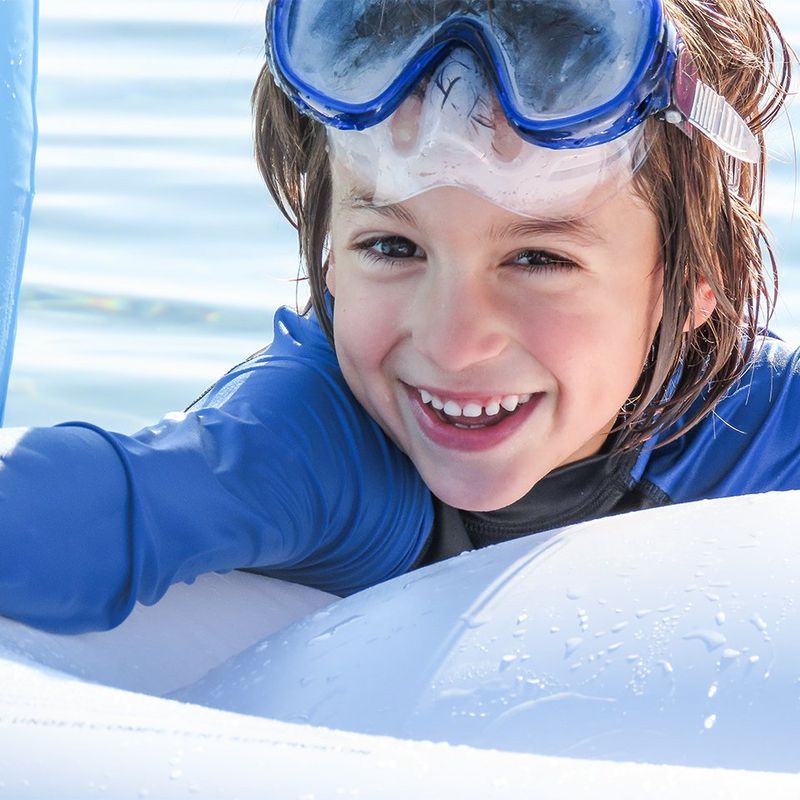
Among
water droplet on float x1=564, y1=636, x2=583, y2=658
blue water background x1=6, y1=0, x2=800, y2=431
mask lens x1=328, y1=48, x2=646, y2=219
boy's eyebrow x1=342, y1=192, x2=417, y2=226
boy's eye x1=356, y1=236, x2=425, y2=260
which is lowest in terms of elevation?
blue water background x1=6, y1=0, x2=800, y2=431

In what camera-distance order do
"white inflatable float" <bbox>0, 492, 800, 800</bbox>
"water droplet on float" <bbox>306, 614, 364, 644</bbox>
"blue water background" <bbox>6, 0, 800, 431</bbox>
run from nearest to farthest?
"white inflatable float" <bbox>0, 492, 800, 800</bbox> < "water droplet on float" <bbox>306, 614, 364, 644</bbox> < "blue water background" <bbox>6, 0, 800, 431</bbox>

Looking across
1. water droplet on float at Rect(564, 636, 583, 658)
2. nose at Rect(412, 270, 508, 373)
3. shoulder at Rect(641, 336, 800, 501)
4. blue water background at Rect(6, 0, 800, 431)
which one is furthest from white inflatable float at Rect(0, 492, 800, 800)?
blue water background at Rect(6, 0, 800, 431)

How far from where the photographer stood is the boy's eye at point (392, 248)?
1622 millimetres

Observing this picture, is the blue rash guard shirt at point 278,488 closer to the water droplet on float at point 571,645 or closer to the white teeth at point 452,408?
the white teeth at point 452,408

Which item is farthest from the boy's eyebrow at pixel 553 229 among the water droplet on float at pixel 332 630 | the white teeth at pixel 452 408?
the water droplet on float at pixel 332 630

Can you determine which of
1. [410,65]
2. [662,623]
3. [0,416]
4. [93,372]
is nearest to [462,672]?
[662,623]

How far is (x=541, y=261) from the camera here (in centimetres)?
160

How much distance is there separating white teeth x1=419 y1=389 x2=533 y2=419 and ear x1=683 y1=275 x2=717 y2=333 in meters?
0.26

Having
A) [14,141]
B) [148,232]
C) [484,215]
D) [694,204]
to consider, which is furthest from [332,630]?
[148,232]

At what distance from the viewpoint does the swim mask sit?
1.50m

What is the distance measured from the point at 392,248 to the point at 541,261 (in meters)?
0.17

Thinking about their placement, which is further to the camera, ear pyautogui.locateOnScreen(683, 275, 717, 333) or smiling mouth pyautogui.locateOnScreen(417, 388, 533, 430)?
ear pyautogui.locateOnScreen(683, 275, 717, 333)

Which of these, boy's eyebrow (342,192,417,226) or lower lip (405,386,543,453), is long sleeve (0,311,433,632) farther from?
boy's eyebrow (342,192,417,226)

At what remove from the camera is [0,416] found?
7.17 feet
